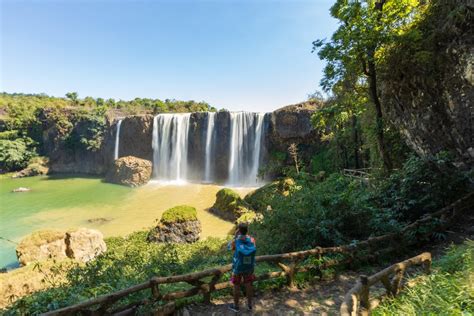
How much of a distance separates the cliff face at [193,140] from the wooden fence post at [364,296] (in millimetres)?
23143

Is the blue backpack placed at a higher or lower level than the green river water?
higher

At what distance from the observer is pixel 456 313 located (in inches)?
94.7

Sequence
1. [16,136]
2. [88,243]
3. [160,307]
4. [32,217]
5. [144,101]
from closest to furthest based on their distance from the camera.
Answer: [160,307]
[88,243]
[32,217]
[16,136]
[144,101]

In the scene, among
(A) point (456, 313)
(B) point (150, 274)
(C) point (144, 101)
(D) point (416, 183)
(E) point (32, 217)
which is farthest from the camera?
(C) point (144, 101)

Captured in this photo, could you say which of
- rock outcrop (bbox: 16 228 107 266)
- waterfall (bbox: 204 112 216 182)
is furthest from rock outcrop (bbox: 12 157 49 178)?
rock outcrop (bbox: 16 228 107 266)

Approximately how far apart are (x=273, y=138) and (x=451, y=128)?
19350mm

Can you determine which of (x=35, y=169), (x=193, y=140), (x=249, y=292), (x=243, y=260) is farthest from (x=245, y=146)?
(x=35, y=169)

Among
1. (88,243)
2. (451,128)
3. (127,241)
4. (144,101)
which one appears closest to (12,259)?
(88,243)

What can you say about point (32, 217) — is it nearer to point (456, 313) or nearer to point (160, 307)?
point (160, 307)

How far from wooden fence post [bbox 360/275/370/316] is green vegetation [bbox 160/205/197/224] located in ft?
42.2

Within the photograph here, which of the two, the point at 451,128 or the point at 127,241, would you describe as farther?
the point at 127,241

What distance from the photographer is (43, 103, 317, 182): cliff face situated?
25.9m

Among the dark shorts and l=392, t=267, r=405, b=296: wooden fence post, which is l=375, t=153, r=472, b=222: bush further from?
the dark shorts

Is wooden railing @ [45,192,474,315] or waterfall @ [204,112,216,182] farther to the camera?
waterfall @ [204,112,216,182]
